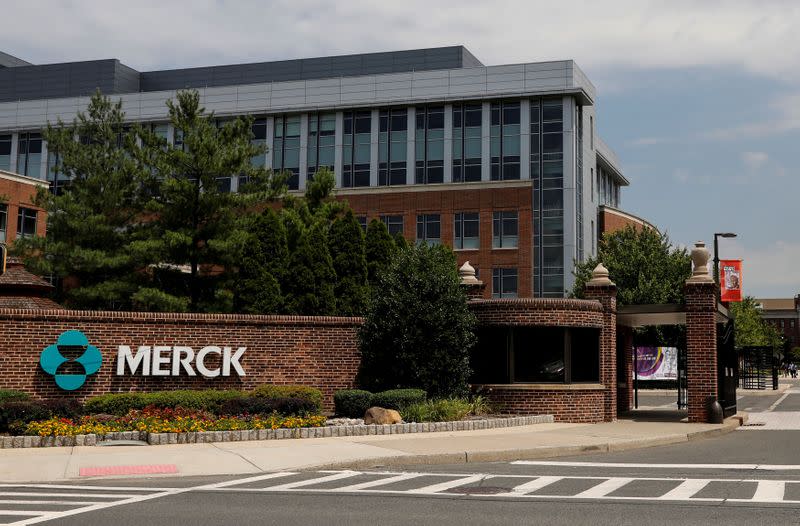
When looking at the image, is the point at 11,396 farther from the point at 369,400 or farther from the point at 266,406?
the point at 369,400

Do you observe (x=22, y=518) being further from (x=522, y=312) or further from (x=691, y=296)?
(x=691, y=296)

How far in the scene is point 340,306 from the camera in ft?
103

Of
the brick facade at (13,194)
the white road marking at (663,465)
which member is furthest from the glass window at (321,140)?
the white road marking at (663,465)

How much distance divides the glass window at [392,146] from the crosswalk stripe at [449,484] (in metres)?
58.7

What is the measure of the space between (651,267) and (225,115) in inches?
1600

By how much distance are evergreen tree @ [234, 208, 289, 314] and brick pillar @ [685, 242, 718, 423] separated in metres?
12.5

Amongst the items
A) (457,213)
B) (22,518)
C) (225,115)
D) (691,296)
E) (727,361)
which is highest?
(225,115)

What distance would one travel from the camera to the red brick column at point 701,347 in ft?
79.9

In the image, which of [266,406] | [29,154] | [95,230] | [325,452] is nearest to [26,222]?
[29,154]

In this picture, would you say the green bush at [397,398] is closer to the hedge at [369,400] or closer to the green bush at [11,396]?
the hedge at [369,400]

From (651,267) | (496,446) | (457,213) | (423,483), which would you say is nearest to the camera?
(423,483)

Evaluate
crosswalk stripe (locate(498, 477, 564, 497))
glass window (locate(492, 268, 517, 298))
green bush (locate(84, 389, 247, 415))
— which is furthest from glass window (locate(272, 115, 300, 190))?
crosswalk stripe (locate(498, 477, 564, 497))

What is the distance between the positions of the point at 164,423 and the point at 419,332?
725 centimetres

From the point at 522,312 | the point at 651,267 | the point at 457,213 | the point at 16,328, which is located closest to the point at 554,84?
the point at 457,213
